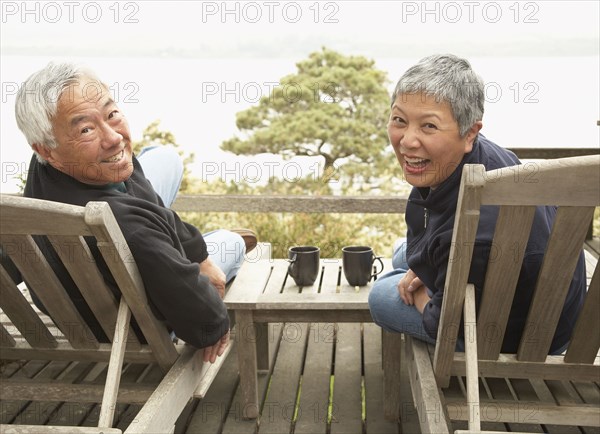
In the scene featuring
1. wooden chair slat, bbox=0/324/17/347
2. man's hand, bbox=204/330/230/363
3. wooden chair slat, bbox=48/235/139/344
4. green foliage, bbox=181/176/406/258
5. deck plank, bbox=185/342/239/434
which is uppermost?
wooden chair slat, bbox=48/235/139/344

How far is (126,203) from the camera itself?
1.92 metres

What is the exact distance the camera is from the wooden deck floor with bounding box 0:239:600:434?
2473 millimetres

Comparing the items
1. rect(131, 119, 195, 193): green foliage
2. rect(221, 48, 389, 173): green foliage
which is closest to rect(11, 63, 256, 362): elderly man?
rect(131, 119, 195, 193): green foliage

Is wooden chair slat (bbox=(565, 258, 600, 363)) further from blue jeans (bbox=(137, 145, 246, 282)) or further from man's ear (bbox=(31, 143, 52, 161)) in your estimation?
man's ear (bbox=(31, 143, 52, 161))

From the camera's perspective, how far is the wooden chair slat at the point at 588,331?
1756 mm

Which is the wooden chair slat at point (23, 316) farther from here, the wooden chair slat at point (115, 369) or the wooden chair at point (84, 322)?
the wooden chair slat at point (115, 369)

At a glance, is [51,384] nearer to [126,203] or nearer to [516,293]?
[126,203]

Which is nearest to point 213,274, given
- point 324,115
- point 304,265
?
point 304,265

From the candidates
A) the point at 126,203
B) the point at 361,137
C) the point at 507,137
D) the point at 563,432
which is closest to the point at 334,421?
Answer: the point at 563,432

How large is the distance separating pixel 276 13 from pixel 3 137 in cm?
446

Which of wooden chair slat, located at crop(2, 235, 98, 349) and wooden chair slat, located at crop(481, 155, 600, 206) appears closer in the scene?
wooden chair slat, located at crop(481, 155, 600, 206)

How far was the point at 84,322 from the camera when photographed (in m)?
2.02

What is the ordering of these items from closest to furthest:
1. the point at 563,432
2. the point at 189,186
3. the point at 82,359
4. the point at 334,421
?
the point at 82,359 < the point at 563,432 < the point at 334,421 < the point at 189,186

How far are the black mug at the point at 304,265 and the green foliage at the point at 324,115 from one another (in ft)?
17.7
